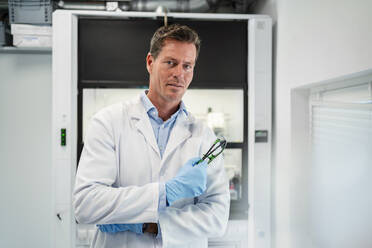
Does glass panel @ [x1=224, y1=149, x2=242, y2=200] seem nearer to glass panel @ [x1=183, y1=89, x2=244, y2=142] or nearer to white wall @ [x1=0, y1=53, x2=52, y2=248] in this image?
glass panel @ [x1=183, y1=89, x2=244, y2=142]

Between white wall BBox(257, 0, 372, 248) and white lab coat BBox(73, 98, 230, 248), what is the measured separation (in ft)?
2.47

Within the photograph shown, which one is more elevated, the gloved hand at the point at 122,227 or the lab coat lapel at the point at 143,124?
the lab coat lapel at the point at 143,124

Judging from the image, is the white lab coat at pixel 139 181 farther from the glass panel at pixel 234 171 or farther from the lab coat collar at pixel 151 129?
the glass panel at pixel 234 171

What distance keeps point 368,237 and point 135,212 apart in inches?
40.3

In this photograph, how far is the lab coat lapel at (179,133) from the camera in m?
1.23

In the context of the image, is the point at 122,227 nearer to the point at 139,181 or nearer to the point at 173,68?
the point at 139,181

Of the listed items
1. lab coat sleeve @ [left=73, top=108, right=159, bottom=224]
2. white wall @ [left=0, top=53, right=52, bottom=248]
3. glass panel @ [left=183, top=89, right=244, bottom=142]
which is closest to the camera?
lab coat sleeve @ [left=73, top=108, right=159, bottom=224]

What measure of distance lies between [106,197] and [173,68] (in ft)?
1.89

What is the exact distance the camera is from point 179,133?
50.1 inches

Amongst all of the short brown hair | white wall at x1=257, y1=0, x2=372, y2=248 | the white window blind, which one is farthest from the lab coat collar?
white wall at x1=257, y1=0, x2=372, y2=248

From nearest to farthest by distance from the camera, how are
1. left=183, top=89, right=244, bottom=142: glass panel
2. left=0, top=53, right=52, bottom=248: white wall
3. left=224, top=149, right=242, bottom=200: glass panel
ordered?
left=224, top=149, right=242, bottom=200: glass panel, left=183, top=89, right=244, bottom=142: glass panel, left=0, top=53, right=52, bottom=248: white wall

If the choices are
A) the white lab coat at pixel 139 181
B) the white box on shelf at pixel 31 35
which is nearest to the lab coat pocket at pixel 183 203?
the white lab coat at pixel 139 181

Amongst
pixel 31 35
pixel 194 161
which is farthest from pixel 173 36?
pixel 31 35

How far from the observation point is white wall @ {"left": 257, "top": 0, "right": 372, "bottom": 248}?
136 centimetres
